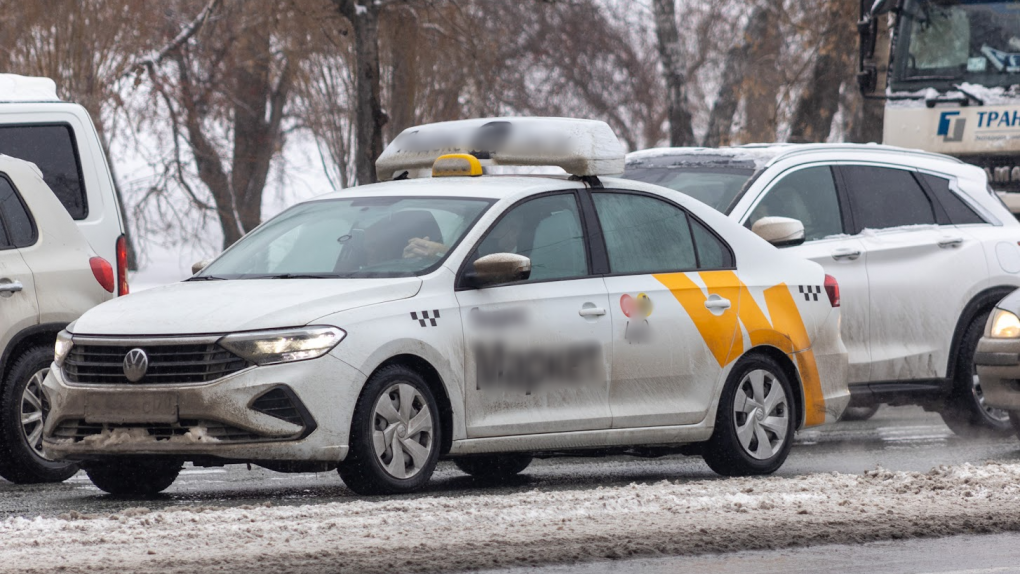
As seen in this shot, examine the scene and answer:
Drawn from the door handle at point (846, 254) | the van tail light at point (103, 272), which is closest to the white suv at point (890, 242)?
the door handle at point (846, 254)

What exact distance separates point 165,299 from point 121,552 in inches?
84.2

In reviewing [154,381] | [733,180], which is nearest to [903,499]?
[154,381]

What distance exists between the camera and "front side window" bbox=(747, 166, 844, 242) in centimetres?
1130

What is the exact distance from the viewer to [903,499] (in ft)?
24.9

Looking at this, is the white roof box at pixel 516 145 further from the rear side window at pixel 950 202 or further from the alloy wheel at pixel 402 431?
the rear side window at pixel 950 202

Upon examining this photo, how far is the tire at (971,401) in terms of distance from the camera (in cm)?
1180

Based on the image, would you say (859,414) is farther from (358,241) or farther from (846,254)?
(358,241)

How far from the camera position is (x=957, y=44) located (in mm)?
17203

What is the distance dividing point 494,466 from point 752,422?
141 centimetres

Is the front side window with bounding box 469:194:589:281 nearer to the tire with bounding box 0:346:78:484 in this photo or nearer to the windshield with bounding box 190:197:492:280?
the windshield with bounding box 190:197:492:280

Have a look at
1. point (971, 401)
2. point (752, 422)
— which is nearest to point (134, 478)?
point (752, 422)

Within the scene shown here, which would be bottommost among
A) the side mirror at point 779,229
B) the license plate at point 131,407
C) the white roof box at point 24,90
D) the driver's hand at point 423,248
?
the license plate at point 131,407

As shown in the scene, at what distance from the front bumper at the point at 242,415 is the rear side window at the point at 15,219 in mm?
2012

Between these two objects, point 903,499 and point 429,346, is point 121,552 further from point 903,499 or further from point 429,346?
point 903,499
